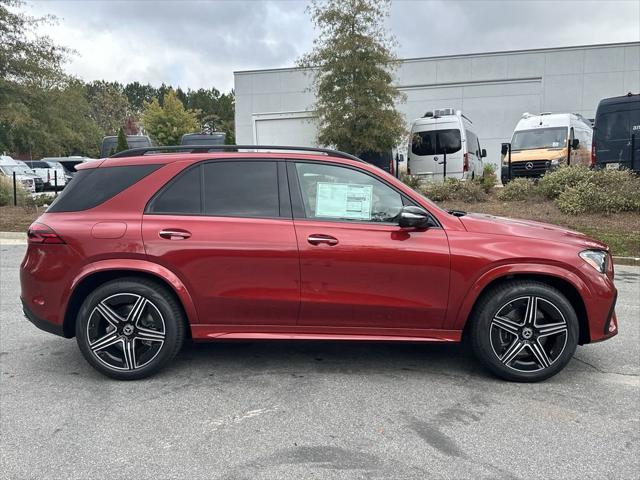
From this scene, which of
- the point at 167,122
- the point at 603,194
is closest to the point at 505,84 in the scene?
the point at 603,194

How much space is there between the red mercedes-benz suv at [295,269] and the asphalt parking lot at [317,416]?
0.34 meters

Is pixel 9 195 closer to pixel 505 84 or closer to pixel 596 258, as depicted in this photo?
pixel 596 258

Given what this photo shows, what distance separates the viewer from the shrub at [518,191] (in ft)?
43.9

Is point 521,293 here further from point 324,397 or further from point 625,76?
point 625,76

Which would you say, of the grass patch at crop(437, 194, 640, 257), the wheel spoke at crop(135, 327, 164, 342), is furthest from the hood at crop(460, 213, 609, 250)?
the grass patch at crop(437, 194, 640, 257)

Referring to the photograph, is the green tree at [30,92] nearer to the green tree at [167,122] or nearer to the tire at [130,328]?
the tire at [130,328]

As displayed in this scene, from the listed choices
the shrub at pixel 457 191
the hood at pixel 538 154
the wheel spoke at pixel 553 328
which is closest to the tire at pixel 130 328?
the wheel spoke at pixel 553 328

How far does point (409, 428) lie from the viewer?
10.3ft

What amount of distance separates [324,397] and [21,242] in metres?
11.1

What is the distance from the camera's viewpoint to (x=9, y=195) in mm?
17000

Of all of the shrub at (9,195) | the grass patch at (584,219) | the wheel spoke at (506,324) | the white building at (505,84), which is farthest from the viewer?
the white building at (505,84)

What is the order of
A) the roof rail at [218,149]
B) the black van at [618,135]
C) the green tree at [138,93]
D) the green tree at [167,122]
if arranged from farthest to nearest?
the green tree at [138,93] → the green tree at [167,122] → the black van at [618,135] → the roof rail at [218,149]

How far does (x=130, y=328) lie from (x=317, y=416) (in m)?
1.54

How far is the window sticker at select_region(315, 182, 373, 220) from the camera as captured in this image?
12.4 feet
